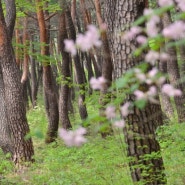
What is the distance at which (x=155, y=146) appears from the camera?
17.4 feet

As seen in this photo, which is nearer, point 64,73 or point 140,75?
point 140,75

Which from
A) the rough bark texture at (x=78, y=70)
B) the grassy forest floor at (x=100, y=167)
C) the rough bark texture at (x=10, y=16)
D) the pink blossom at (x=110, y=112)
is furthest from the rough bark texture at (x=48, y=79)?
the pink blossom at (x=110, y=112)

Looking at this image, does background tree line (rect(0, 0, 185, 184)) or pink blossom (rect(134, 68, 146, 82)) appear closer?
pink blossom (rect(134, 68, 146, 82))

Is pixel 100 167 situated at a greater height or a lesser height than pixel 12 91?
lesser

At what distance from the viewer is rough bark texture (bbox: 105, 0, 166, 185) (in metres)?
5.07

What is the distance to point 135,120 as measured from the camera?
513cm

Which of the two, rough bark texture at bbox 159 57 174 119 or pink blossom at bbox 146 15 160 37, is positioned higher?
rough bark texture at bbox 159 57 174 119

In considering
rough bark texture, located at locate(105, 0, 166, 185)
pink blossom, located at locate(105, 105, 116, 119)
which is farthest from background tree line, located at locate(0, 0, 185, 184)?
pink blossom, located at locate(105, 105, 116, 119)

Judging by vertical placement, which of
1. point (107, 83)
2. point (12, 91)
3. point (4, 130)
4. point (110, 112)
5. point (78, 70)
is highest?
point (78, 70)

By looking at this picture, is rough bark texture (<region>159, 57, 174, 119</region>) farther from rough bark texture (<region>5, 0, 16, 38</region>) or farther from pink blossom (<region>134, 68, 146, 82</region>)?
pink blossom (<region>134, 68, 146, 82</region>)

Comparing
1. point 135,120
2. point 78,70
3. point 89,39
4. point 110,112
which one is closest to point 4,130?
point 78,70

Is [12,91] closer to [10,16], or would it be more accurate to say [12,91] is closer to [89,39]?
[10,16]

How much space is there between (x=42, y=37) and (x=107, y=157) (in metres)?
8.76

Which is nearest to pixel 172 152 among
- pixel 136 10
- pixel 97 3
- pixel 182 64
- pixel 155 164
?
pixel 155 164
